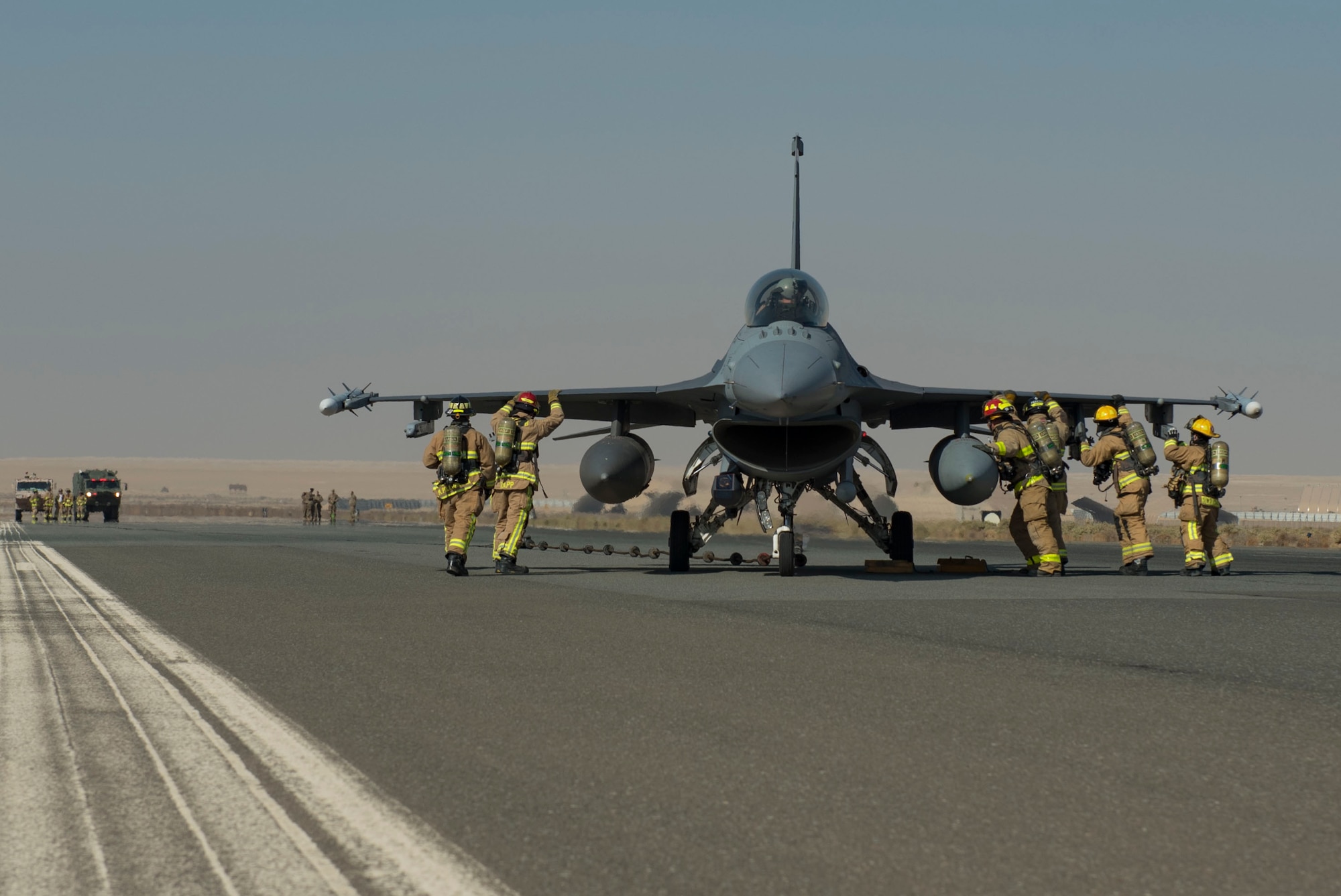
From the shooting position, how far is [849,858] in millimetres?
3770

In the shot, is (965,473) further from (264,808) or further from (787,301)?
(264,808)

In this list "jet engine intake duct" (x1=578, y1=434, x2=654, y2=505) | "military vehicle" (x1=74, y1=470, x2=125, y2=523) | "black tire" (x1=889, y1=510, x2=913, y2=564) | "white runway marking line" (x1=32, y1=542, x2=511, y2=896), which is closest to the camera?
"white runway marking line" (x1=32, y1=542, x2=511, y2=896)

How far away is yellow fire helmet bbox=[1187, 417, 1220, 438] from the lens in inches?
718

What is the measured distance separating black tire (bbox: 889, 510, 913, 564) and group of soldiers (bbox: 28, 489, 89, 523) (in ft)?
174

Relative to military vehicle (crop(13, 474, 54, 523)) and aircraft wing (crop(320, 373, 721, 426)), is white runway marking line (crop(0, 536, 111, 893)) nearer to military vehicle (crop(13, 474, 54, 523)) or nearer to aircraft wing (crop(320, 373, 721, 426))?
aircraft wing (crop(320, 373, 721, 426))

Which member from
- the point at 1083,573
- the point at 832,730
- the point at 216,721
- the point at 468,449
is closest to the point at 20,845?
the point at 216,721

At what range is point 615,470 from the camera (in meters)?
18.5

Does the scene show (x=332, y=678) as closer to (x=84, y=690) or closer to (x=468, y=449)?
(x=84, y=690)

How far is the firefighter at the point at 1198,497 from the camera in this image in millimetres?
17938

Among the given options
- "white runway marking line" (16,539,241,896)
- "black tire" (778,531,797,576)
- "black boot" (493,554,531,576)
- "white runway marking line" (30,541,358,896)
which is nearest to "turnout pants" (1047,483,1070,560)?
"black tire" (778,531,797,576)

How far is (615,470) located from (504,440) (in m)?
1.81

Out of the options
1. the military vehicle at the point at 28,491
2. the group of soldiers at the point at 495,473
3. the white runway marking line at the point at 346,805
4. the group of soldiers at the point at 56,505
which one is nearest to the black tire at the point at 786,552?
the group of soldiers at the point at 495,473

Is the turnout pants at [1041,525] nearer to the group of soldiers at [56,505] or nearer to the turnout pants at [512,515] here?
the turnout pants at [512,515]

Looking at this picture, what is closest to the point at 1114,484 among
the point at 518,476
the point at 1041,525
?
the point at 1041,525
